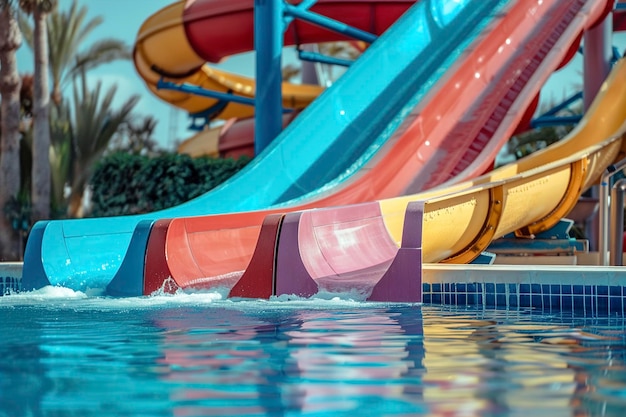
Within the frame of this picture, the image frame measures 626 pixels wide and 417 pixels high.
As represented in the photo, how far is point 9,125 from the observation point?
13992 mm

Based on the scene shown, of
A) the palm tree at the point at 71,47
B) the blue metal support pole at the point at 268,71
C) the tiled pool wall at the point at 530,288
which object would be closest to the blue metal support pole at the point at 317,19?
the blue metal support pole at the point at 268,71

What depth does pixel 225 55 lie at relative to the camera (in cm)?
1230

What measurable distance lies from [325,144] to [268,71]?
5.80 feet

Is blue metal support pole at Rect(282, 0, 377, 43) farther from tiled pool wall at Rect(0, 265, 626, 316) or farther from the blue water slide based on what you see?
tiled pool wall at Rect(0, 265, 626, 316)

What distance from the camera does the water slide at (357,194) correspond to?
19.3ft

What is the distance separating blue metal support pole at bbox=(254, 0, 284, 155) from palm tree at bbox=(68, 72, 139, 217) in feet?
27.9

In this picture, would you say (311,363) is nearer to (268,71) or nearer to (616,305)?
(616,305)

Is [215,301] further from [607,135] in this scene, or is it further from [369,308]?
[607,135]

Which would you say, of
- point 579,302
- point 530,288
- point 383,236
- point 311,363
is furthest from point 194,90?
point 311,363

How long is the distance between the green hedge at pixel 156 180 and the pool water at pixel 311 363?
5411 mm

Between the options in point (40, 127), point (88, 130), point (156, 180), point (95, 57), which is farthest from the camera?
point (95, 57)

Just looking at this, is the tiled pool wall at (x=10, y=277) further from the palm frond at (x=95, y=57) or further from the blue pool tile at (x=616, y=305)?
the palm frond at (x=95, y=57)

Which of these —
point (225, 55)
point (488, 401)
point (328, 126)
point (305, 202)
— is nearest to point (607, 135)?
point (328, 126)

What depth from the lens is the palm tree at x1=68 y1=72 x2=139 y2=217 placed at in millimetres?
17578
